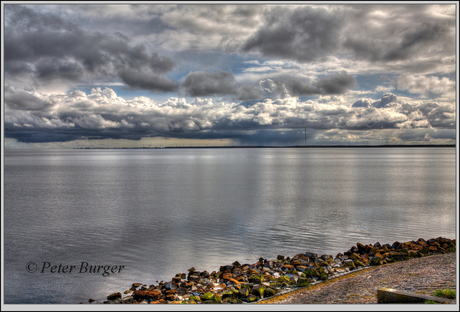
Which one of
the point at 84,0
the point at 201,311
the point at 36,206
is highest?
the point at 84,0

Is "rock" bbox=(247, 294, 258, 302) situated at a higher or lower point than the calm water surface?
higher

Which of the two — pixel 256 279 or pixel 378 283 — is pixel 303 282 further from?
pixel 378 283

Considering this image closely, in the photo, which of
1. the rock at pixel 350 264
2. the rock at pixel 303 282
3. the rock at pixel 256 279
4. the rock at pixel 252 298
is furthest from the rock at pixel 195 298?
the rock at pixel 350 264

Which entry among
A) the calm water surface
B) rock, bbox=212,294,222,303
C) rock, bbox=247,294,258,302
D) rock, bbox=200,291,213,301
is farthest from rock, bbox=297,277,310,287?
the calm water surface

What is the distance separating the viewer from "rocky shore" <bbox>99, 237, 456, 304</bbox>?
12258 millimetres

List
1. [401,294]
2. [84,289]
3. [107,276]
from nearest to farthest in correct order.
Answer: [401,294] → [84,289] → [107,276]

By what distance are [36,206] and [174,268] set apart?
95.1 feet

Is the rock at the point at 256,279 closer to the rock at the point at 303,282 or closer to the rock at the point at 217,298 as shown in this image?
the rock at the point at 303,282

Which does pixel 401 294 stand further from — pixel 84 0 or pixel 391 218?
pixel 391 218

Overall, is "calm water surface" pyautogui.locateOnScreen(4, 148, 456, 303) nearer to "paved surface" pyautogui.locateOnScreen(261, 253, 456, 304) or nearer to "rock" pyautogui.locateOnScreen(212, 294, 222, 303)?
"rock" pyautogui.locateOnScreen(212, 294, 222, 303)

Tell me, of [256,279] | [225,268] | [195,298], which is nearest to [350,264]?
[256,279]

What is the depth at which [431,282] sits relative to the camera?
35.7 ft

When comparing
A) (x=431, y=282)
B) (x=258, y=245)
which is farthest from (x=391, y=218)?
(x=431, y=282)

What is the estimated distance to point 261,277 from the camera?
14062mm
